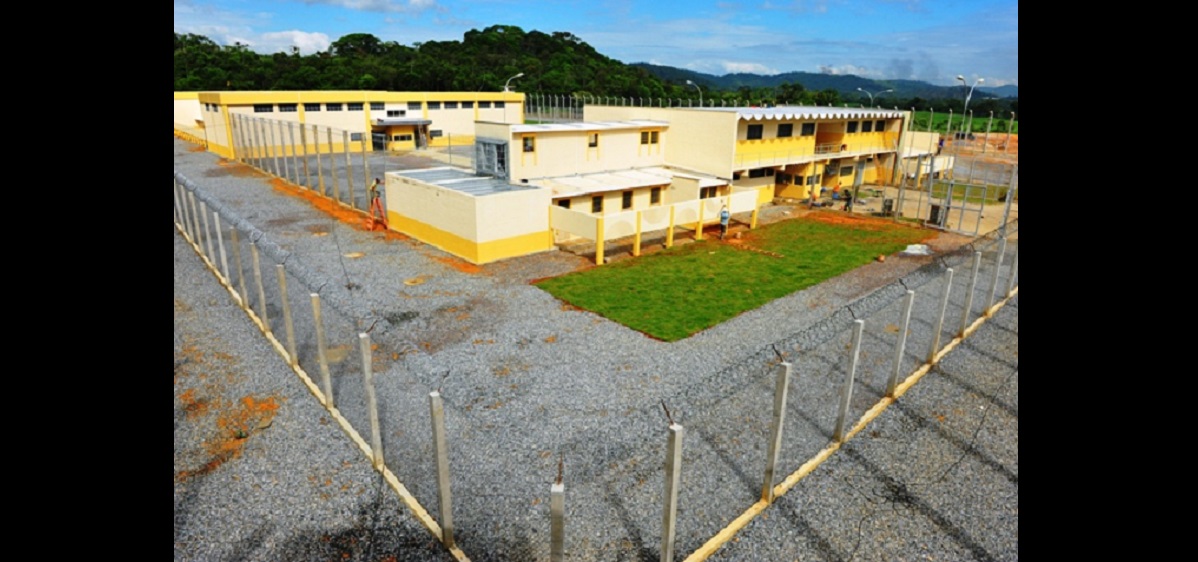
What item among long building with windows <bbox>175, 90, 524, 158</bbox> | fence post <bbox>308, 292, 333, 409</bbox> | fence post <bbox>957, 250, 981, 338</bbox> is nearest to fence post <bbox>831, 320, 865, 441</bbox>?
fence post <bbox>957, 250, 981, 338</bbox>

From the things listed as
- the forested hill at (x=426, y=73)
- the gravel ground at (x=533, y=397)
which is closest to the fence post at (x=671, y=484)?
the gravel ground at (x=533, y=397)

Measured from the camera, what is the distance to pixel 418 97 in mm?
50312

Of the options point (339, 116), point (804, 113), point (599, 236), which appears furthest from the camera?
point (339, 116)

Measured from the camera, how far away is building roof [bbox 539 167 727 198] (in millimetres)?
22422

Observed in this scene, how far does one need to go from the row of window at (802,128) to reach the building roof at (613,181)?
11.3ft

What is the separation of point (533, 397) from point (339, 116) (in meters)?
42.3

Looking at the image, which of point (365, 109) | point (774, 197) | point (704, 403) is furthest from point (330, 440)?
point (365, 109)

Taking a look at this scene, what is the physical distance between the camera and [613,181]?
2425 cm

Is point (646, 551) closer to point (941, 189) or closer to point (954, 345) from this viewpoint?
point (954, 345)

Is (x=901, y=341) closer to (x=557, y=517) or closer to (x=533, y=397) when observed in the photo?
(x=533, y=397)

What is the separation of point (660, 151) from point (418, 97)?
29356 millimetres

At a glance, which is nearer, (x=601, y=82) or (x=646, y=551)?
(x=646, y=551)

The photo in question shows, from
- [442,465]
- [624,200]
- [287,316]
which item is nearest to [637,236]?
[624,200]

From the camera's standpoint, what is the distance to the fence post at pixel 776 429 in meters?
6.81
